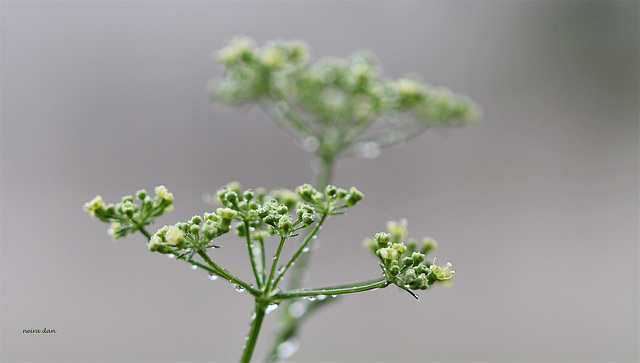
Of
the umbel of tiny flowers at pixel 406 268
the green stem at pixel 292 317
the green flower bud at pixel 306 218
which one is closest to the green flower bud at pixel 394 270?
the umbel of tiny flowers at pixel 406 268

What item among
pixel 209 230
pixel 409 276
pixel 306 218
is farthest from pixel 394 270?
pixel 209 230

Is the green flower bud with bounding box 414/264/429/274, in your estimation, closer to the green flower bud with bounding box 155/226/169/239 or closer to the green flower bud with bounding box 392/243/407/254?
the green flower bud with bounding box 392/243/407/254

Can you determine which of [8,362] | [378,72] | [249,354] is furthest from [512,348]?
[249,354]

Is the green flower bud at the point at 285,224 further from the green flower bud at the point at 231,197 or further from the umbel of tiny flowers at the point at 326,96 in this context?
the umbel of tiny flowers at the point at 326,96

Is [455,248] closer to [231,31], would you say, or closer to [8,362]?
[231,31]

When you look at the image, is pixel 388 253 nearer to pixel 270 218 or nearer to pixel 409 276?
pixel 409 276
